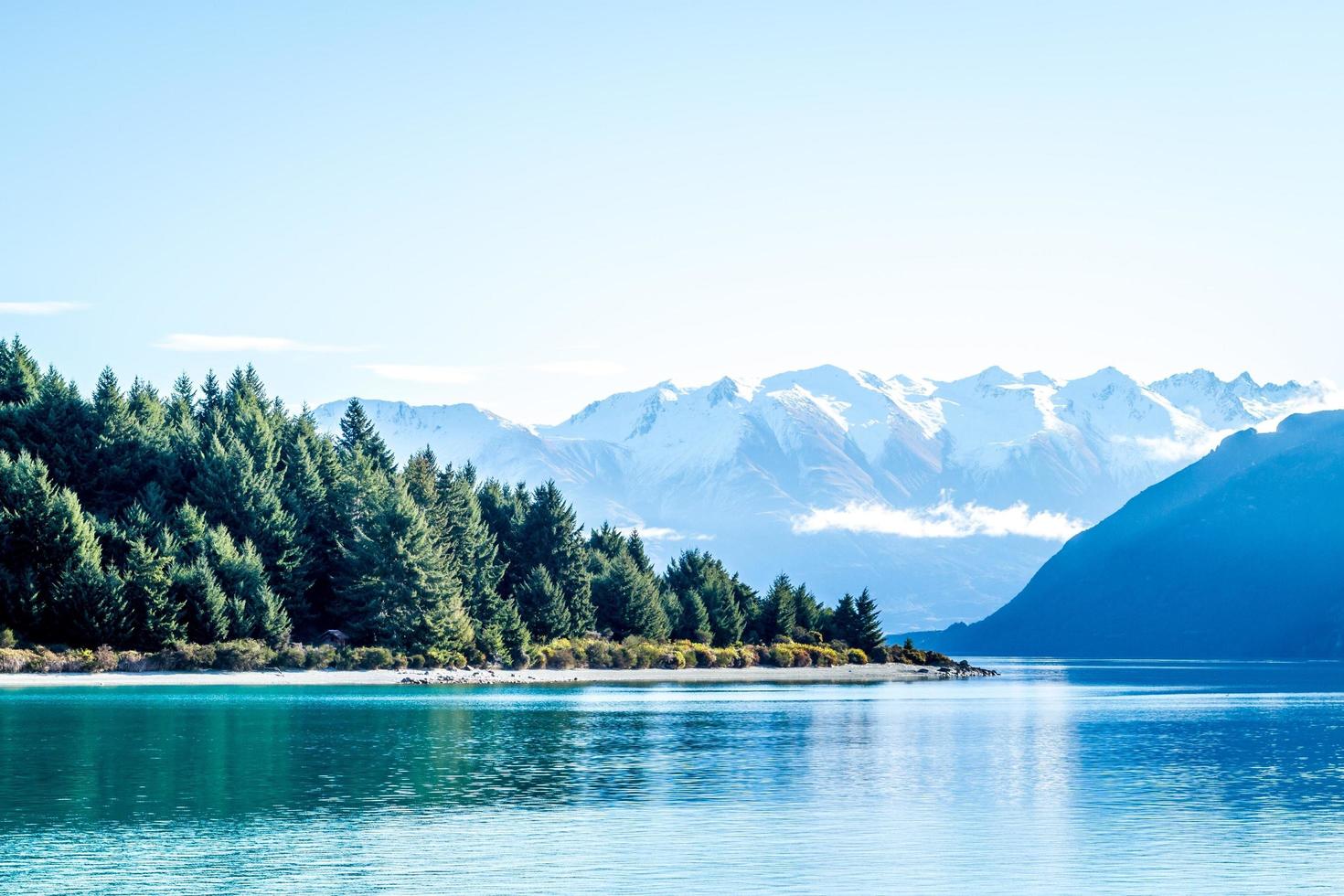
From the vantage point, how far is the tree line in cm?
10900

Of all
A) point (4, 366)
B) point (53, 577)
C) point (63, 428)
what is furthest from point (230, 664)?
point (4, 366)

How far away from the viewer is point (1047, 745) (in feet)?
213

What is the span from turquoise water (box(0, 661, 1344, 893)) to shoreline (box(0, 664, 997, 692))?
18.0 meters

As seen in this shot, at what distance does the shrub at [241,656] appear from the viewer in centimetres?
10906

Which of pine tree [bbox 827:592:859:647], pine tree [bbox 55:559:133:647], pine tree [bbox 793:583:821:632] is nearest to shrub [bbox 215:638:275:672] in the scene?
pine tree [bbox 55:559:133:647]

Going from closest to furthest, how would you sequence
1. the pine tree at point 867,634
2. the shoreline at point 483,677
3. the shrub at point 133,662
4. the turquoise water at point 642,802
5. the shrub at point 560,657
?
1. the turquoise water at point 642,802
2. the shoreline at point 483,677
3. the shrub at point 133,662
4. the shrub at point 560,657
5. the pine tree at point 867,634

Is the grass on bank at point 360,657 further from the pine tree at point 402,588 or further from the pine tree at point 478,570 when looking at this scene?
the pine tree at point 478,570

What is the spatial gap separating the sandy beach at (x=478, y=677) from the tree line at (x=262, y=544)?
3.37m

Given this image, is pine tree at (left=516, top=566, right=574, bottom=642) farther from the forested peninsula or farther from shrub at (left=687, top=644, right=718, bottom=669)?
shrub at (left=687, top=644, right=718, bottom=669)

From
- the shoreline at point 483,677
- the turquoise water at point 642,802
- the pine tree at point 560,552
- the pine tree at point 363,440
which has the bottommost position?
the turquoise water at point 642,802

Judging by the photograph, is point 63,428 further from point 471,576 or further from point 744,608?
point 744,608

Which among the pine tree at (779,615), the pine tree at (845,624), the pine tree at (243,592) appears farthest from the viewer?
the pine tree at (845,624)

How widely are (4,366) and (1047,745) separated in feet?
341

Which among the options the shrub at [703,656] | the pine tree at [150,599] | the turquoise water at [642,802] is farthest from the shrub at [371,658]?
the shrub at [703,656]
